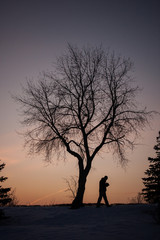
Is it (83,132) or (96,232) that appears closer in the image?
(96,232)

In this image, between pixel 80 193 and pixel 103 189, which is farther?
pixel 80 193

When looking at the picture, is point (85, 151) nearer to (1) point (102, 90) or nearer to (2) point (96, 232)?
(1) point (102, 90)

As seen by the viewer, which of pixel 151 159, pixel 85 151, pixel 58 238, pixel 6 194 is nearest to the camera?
pixel 58 238

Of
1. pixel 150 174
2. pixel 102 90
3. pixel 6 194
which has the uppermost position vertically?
pixel 102 90

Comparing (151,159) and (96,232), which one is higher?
(151,159)

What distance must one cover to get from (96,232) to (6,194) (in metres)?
5.00

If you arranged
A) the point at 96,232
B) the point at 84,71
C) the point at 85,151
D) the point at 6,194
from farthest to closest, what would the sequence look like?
Result: the point at 84,71, the point at 85,151, the point at 6,194, the point at 96,232

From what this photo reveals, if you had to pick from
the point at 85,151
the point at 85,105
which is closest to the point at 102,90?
the point at 85,105

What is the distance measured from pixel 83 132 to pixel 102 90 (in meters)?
3.41

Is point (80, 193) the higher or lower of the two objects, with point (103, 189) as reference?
lower

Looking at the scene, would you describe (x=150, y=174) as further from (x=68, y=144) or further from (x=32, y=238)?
(x=32, y=238)

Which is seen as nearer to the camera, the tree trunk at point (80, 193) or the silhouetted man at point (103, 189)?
the silhouetted man at point (103, 189)

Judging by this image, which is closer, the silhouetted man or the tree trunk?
the silhouetted man

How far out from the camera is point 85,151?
16.3 meters
